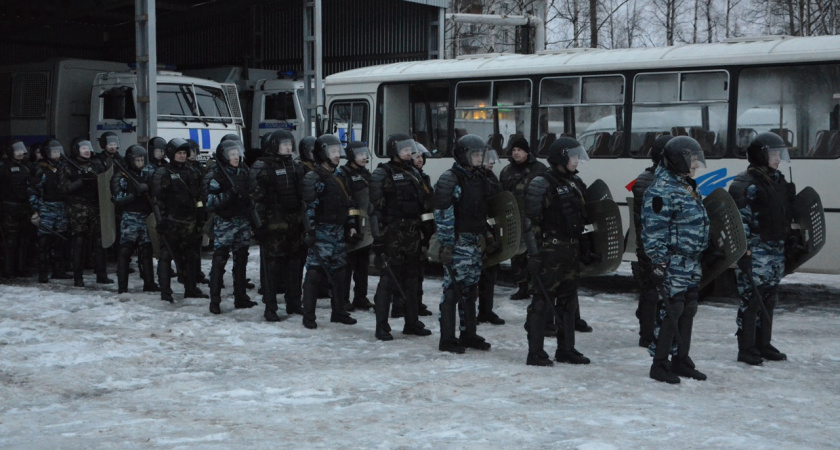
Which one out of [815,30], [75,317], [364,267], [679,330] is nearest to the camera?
[679,330]

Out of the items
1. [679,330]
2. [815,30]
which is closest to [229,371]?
[679,330]

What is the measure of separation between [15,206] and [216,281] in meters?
4.08

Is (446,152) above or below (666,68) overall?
below

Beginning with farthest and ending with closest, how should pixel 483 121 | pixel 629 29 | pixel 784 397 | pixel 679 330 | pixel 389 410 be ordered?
pixel 629 29 → pixel 483 121 → pixel 679 330 → pixel 784 397 → pixel 389 410

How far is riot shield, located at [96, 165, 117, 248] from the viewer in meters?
12.0

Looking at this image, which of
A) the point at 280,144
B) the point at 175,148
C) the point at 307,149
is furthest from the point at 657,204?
the point at 175,148

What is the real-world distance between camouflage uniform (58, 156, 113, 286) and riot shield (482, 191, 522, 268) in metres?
6.10

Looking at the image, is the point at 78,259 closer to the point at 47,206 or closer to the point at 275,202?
the point at 47,206

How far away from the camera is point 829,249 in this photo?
35.0 feet

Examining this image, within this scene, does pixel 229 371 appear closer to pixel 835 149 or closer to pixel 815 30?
pixel 835 149

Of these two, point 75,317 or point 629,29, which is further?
point 629,29

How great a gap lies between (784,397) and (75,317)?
670 cm

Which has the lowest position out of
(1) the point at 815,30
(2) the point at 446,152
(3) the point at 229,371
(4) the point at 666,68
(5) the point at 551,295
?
(3) the point at 229,371

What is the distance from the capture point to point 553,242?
25.5 ft
